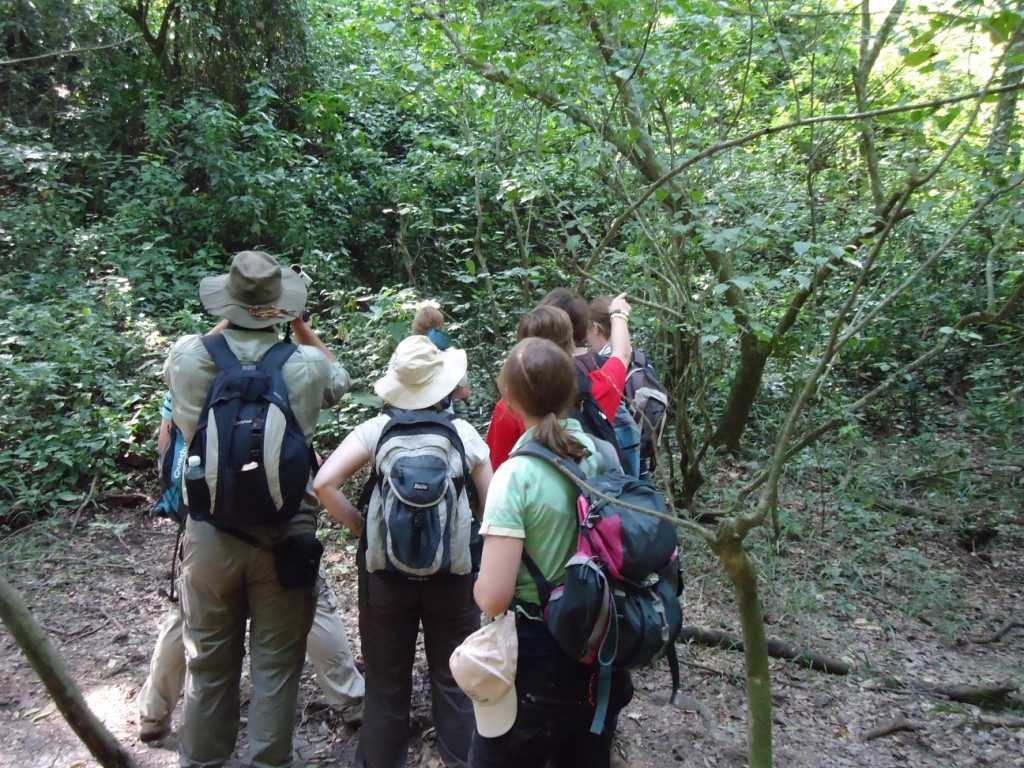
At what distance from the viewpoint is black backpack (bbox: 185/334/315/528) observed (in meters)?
2.77

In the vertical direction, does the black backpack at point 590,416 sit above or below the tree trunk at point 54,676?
above

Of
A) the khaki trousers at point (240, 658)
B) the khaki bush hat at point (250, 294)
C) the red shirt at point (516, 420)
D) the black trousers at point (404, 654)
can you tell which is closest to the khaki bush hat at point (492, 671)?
the black trousers at point (404, 654)

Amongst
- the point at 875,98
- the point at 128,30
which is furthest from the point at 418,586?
the point at 128,30

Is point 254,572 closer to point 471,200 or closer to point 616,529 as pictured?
point 616,529

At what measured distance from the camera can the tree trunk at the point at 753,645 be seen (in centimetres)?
206

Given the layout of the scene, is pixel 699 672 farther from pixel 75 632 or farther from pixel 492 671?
pixel 75 632

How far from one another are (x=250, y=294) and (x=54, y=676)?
148 cm

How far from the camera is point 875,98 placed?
562cm

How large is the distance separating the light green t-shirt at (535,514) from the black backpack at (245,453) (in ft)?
3.35

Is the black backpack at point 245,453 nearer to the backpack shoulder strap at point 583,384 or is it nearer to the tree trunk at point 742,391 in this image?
the backpack shoulder strap at point 583,384

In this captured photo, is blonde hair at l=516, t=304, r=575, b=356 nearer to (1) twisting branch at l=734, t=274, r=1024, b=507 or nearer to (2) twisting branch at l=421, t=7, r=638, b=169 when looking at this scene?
(1) twisting branch at l=734, t=274, r=1024, b=507

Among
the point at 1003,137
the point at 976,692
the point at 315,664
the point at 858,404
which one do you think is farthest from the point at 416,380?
the point at 1003,137

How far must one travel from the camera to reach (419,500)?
2.77 m

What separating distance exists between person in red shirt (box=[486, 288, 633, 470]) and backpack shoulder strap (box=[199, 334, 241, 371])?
1.07 m
